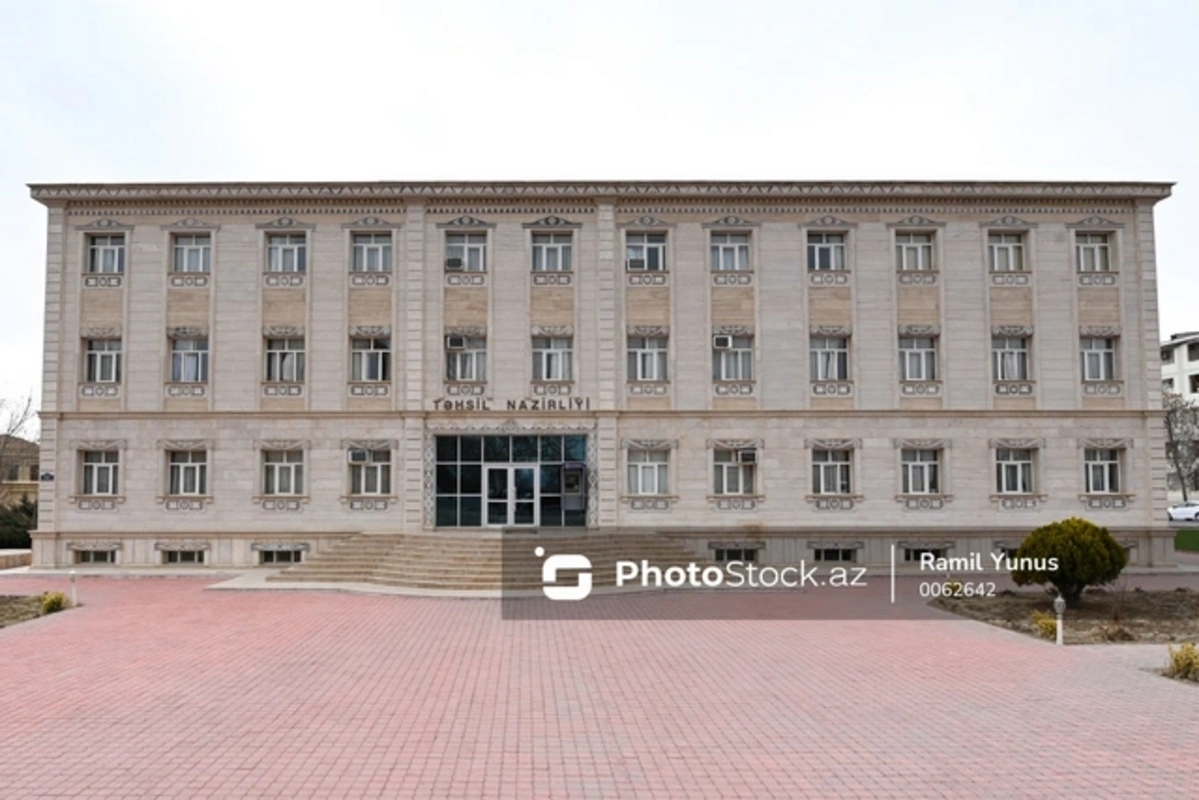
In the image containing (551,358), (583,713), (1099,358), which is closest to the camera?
(583,713)

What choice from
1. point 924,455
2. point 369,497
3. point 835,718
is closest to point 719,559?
point 924,455

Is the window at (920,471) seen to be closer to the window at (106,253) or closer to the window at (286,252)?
the window at (286,252)

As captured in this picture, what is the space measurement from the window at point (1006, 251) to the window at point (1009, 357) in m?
2.17

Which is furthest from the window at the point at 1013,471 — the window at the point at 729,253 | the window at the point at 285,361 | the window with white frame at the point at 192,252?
the window with white frame at the point at 192,252

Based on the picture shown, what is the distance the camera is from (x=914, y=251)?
84.8ft

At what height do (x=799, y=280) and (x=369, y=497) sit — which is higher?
(x=799, y=280)

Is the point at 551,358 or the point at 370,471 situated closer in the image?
the point at 370,471

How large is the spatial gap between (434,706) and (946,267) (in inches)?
831

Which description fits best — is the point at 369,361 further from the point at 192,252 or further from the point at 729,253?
the point at 729,253

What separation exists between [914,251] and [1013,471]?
280 inches

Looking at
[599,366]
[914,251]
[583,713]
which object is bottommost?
[583,713]

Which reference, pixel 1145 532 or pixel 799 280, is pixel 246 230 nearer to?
pixel 799 280

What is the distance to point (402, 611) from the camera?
17.8 m

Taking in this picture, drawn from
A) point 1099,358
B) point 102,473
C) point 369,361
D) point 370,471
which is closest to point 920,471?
point 1099,358
